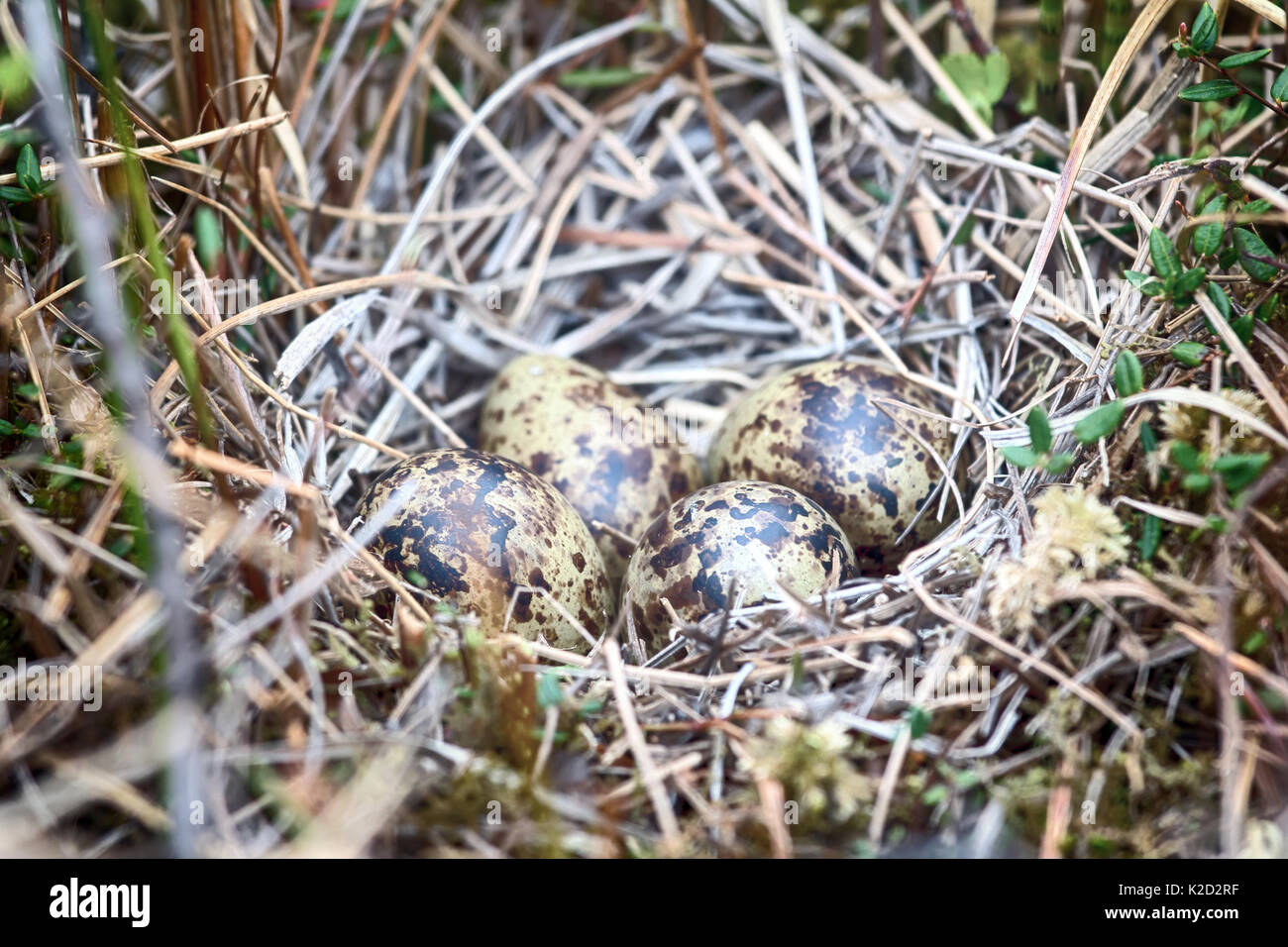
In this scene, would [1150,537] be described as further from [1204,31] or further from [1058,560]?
[1204,31]

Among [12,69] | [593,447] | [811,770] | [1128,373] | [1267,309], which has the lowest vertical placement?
[811,770]

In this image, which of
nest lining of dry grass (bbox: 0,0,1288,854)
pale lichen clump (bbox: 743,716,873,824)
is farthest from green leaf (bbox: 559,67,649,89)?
pale lichen clump (bbox: 743,716,873,824)

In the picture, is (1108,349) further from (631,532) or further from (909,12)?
(909,12)

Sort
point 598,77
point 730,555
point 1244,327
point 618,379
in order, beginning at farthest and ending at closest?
point 598,77, point 618,379, point 730,555, point 1244,327

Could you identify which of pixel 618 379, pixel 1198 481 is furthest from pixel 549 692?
pixel 618 379

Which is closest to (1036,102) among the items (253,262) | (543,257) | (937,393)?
(937,393)

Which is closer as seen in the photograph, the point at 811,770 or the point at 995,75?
the point at 811,770

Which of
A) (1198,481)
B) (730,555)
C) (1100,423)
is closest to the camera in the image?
(1198,481)

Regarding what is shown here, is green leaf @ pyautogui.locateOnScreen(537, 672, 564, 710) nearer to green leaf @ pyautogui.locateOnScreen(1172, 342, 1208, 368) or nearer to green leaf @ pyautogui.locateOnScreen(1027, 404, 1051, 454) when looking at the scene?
green leaf @ pyautogui.locateOnScreen(1027, 404, 1051, 454)
